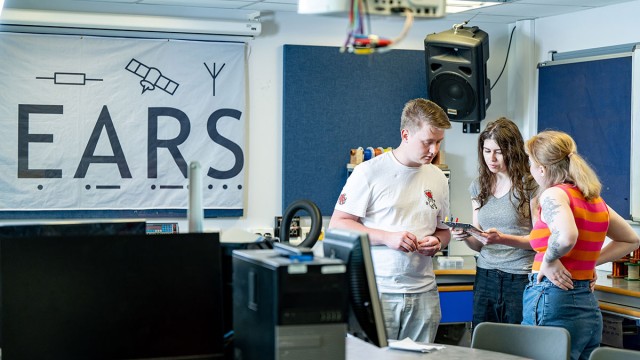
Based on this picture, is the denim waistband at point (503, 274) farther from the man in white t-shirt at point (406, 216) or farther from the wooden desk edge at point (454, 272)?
the wooden desk edge at point (454, 272)

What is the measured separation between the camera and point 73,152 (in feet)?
20.1

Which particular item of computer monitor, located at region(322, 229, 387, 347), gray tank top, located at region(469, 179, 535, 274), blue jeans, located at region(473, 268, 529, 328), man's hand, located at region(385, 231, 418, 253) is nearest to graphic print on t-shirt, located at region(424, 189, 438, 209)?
man's hand, located at region(385, 231, 418, 253)

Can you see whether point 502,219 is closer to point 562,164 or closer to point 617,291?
point 562,164

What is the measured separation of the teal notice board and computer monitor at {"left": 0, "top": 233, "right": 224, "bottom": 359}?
13.3ft

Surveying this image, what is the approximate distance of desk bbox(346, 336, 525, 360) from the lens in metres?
3.08

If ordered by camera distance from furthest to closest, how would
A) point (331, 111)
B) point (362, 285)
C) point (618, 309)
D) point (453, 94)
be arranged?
1. point (331, 111)
2. point (453, 94)
3. point (618, 309)
4. point (362, 285)

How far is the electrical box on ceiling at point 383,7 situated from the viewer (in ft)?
7.73

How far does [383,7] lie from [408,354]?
1.36 metres

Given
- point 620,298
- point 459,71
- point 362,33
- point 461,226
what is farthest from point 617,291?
point 362,33

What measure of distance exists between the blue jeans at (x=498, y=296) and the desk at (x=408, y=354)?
1050 mm

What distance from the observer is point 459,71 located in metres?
6.27

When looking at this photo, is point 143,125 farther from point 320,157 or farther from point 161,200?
point 320,157

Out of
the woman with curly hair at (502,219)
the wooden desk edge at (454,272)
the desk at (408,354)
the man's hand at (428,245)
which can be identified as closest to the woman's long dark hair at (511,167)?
the woman with curly hair at (502,219)

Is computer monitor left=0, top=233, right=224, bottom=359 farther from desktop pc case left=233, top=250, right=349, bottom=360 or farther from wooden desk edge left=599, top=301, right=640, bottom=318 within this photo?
wooden desk edge left=599, top=301, right=640, bottom=318
